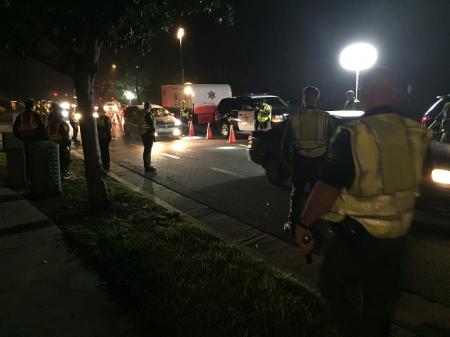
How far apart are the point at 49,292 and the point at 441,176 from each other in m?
4.46

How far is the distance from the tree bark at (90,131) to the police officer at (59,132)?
2540 mm

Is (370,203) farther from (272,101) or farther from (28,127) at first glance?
(272,101)

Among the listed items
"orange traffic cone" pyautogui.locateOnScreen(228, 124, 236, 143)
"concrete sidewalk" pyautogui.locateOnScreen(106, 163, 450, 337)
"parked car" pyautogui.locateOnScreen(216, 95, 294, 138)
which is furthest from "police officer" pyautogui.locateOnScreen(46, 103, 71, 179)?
"parked car" pyautogui.locateOnScreen(216, 95, 294, 138)

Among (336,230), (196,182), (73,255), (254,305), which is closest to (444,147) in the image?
(254,305)

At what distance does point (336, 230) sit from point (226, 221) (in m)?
4.25

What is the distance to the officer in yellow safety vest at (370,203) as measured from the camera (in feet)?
7.50

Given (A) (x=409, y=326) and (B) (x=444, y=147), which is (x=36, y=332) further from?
(B) (x=444, y=147)

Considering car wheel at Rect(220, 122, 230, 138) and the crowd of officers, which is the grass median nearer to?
the crowd of officers

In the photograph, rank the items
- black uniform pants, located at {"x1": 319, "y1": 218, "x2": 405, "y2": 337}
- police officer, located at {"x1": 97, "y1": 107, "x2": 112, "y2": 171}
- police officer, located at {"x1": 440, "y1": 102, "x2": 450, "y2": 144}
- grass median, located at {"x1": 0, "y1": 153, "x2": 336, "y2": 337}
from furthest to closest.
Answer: police officer, located at {"x1": 97, "y1": 107, "x2": 112, "y2": 171} < police officer, located at {"x1": 440, "y1": 102, "x2": 450, "y2": 144} < grass median, located at {"x1": 0, "y1": 153, "x2": 336, "y2": 337} < black uniform pants, located at {"x1": 319, "y1": 218, "x2": 405, "y2": 337}

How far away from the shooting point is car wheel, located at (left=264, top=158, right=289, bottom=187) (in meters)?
8.52

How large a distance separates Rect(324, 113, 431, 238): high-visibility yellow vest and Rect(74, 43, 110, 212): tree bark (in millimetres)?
4886

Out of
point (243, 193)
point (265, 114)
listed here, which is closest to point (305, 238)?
point (243, 193)

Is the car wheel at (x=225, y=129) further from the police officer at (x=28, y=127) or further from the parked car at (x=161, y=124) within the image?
the police officer at (x=28, y=127)

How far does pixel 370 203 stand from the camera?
2342 millimetres
